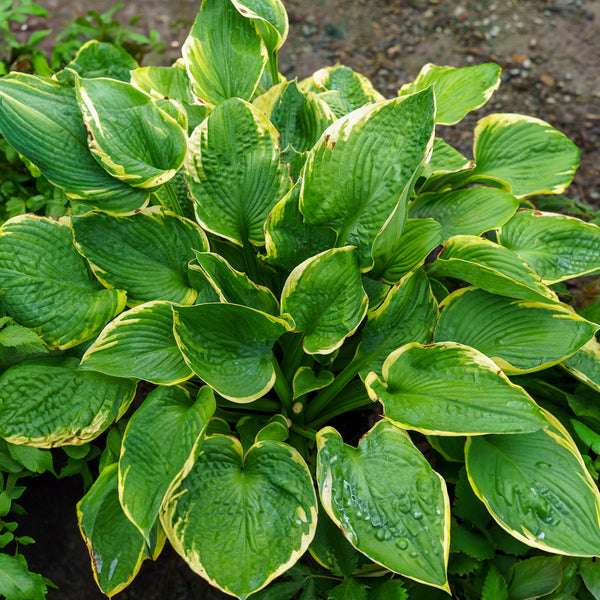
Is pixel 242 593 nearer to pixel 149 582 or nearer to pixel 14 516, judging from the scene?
pixel 149 582

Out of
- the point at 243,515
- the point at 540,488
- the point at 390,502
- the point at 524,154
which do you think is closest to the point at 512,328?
the point at 540,488

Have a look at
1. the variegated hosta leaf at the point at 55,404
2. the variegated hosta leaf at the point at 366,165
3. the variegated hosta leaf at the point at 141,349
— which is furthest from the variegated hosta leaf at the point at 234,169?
the variegated hosta leaf at the point at 55,404

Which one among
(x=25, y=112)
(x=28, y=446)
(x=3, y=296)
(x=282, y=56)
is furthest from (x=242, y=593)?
(x=282, y=56)

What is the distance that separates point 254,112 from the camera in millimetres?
1236

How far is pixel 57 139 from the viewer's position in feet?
3.77

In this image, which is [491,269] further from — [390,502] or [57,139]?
[57,139]

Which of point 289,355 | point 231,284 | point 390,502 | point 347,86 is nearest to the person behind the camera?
point 390,502

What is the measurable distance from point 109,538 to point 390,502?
0.59 meters

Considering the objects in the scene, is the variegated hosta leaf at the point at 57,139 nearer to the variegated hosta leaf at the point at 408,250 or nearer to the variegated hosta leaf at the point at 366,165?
the variegated hosta leaf at the point at 366,165

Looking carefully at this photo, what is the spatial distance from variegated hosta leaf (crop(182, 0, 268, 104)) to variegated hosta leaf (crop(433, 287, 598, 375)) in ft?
2.57

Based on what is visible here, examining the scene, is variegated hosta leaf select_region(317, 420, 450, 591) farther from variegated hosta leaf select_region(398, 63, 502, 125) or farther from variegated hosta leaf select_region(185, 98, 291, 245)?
variegated hosta leaf select_region(398, 63, 502, 125)

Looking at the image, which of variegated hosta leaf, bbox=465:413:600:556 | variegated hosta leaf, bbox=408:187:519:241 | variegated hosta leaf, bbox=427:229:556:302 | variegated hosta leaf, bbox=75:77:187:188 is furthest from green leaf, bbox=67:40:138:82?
variegated hosta leaf, bbox=465:413:600:556

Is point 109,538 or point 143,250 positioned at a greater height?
point 143,250

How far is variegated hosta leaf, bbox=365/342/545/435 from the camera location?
1.02 m
